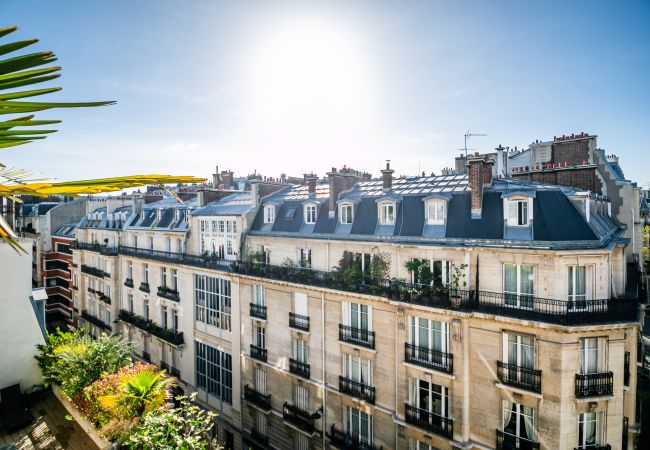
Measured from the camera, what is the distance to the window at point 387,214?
835 inches

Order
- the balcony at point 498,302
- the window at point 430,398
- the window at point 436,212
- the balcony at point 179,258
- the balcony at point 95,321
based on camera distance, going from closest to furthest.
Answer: the balcony at point 498,302 → the window at point 430,398 → the window at point 436,212 → the balcony at point 179,258 → the balcony at point 95,321

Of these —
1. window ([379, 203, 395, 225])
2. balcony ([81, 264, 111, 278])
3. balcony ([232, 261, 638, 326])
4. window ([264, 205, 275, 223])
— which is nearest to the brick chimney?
balcony ([232, 261, 638, 326])

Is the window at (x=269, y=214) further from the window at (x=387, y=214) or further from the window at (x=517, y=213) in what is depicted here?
the window at (x=517, y=213)

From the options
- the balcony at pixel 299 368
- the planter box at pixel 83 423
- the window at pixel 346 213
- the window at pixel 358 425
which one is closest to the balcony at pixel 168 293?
the balcony at pixel 299 368

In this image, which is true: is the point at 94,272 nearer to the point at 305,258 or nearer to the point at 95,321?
the point at 95,321

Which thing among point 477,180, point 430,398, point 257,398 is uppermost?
point 477,180

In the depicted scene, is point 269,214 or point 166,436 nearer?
point 166,436

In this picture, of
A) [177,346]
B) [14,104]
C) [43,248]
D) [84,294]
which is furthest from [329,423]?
[43,248]

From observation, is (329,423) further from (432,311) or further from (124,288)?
(124,288)

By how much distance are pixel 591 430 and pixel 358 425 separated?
11.4 metres

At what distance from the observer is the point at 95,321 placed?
44.3m

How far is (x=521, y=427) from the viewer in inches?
642

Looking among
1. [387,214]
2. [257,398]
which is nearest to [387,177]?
[387,214]

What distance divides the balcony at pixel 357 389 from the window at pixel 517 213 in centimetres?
1145
